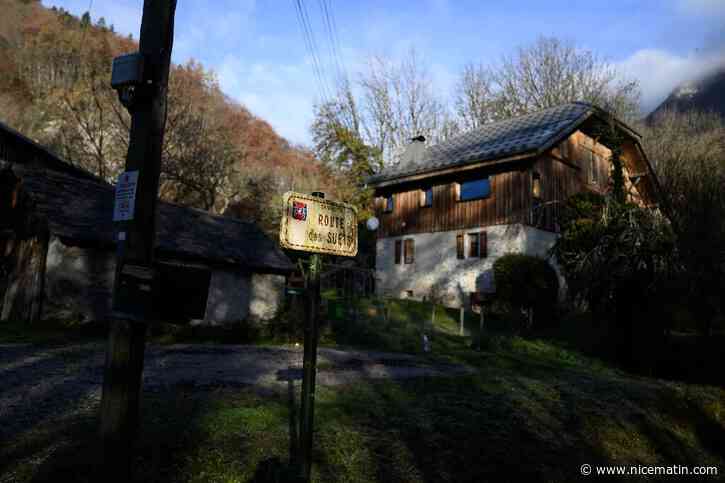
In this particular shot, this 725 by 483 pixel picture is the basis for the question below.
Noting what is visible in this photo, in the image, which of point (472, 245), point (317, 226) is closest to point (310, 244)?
point (317, 226)

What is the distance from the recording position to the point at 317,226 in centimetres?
375

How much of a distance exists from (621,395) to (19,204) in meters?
17.4

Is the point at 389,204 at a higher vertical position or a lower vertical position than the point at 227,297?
higher

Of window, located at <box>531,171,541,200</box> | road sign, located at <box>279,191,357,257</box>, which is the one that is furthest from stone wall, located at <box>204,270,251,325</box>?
window, located at <box>531,171,541,200</box>

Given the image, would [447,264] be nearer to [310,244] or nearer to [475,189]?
[475,189]

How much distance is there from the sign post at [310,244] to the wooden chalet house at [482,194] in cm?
1923

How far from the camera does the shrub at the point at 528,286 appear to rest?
19.8 meters

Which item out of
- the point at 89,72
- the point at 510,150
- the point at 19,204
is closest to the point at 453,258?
the point at 510,150

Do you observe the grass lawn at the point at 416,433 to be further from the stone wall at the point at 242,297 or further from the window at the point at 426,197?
the window at the point at 426,197

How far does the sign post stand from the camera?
11.7 feet

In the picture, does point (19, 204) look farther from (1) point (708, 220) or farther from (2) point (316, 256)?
(1) point (708, 220)

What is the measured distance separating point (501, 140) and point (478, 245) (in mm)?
5591

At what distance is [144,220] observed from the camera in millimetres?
3414

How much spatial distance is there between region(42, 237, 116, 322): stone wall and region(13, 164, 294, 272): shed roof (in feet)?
2.00
